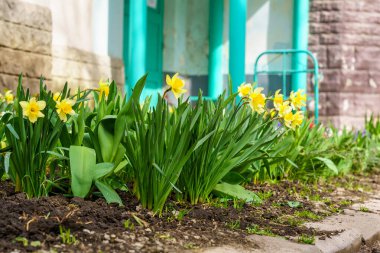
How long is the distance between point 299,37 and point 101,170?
698cm

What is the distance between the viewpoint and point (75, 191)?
9.80ft

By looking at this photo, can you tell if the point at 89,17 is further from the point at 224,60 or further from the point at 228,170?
the point at 228,170

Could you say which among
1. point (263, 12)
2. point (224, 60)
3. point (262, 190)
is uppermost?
point (263, 12)

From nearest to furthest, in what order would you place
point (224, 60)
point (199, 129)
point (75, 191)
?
point (75, 191)
point (199, 129)
point (224, 60)

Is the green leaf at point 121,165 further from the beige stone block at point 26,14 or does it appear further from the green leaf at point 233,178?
the beige stone block at point 26,14

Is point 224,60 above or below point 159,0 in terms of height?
below

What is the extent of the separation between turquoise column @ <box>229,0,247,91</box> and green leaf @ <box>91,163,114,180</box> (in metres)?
4.15

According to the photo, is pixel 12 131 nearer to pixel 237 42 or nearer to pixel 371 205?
pixel 371 205

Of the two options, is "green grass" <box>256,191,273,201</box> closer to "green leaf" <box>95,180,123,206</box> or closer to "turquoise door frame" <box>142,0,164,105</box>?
"green leaf" <box>95,180,123,206</box>

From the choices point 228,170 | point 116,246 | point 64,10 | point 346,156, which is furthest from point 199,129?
point 64,10

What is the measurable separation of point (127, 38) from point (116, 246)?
20.5 feet

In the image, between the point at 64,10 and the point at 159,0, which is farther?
the point at 159,0

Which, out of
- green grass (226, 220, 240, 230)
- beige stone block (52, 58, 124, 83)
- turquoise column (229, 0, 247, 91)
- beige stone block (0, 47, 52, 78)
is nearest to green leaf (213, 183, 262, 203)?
green grass (226, 220, 240, 230)

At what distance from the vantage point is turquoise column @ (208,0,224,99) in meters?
9.85
